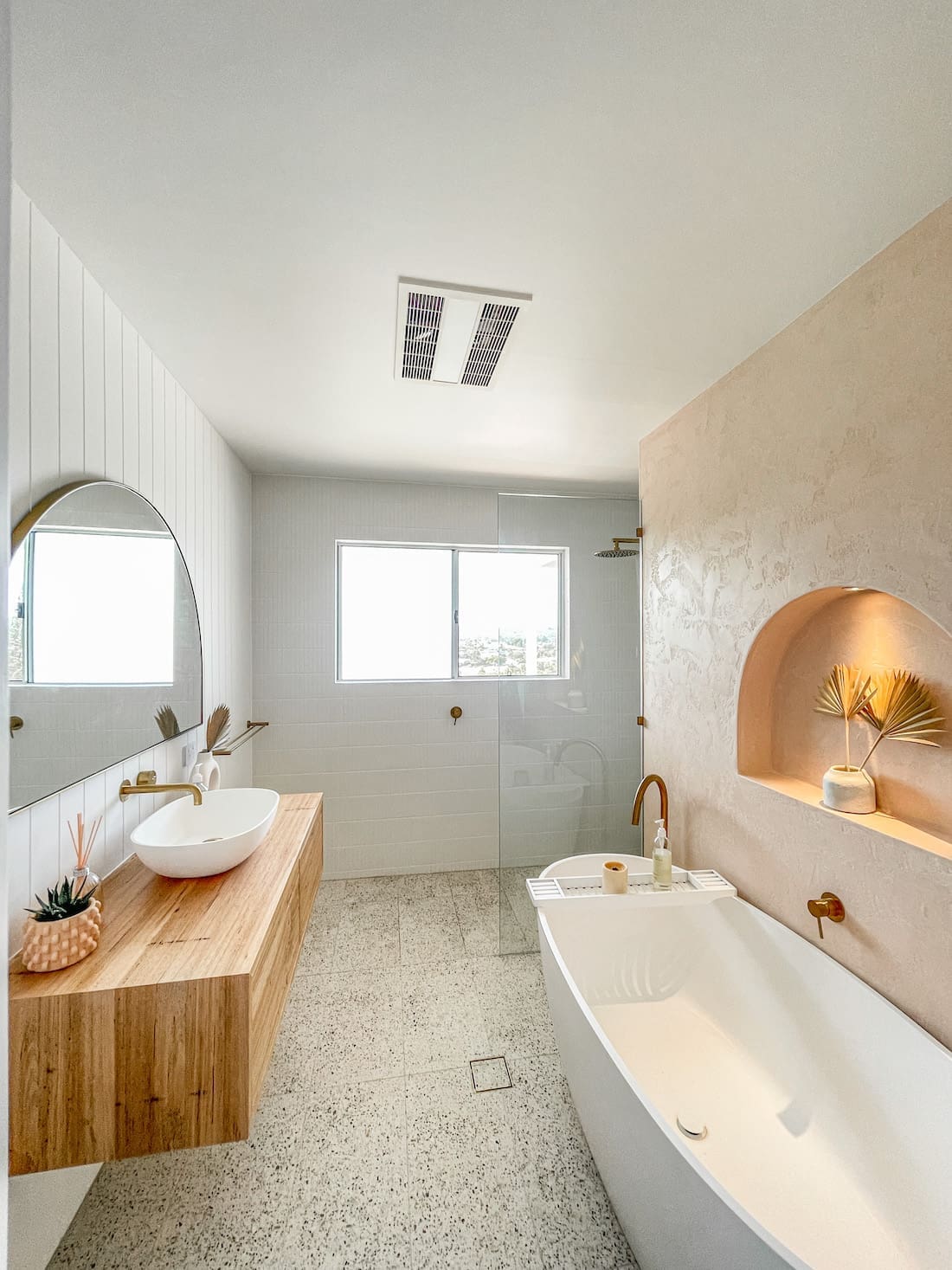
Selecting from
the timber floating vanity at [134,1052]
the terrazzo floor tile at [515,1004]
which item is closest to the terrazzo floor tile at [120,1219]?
the timber floating vanity at [134,1052]

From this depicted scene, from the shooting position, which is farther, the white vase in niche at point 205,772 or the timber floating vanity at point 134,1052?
the white vase in niche at point 205,772

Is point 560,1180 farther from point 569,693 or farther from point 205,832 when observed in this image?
point 569,693

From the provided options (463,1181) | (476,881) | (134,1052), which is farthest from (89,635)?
(476,881)

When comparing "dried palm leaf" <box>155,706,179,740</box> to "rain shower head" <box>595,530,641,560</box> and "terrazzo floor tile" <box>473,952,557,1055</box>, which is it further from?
"rain shower head" <box>595,530,641,560</box>

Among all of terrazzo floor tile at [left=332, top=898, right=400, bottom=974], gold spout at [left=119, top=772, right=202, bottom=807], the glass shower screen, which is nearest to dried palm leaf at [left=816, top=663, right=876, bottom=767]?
the glass shower screen

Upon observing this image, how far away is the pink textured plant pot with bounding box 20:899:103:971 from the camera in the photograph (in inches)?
46.6

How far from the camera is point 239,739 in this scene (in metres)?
2.98

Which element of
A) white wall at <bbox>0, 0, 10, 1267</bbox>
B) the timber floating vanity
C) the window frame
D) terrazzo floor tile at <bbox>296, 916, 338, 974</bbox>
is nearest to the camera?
white wall at <bbox>0, 0, 10, 1267</bbox>

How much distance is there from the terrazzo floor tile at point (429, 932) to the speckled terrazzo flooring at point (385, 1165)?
0.20 m

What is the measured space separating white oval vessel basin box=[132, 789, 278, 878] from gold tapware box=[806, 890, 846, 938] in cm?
171

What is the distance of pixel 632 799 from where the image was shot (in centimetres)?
279

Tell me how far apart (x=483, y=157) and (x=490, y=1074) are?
8.96 ft

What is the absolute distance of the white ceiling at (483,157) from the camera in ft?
3.07

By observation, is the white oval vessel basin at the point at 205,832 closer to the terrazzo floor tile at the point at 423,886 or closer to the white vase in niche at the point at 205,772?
the white vase in niche at the point at 205,772
